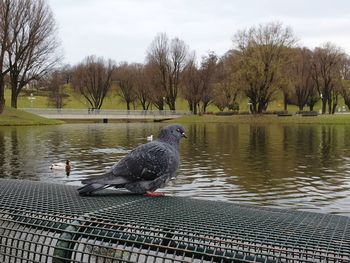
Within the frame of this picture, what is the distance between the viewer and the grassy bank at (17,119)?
194 feet

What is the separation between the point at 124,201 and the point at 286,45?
74.8m

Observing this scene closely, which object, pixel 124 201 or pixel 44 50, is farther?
pixel 44 50

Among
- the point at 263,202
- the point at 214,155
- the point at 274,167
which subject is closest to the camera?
the point at 263,202

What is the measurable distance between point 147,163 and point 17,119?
196 ft

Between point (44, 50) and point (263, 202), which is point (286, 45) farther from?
point (263, 202)

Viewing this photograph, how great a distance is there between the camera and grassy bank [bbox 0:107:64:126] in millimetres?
59213

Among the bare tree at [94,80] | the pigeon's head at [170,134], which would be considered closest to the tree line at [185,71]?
the bare tree at [94,80]

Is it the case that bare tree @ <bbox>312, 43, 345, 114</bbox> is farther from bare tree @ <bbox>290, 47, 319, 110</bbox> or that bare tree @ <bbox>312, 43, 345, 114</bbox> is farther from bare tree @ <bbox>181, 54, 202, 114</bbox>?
bare tree @ <bbox>181, 54, 202, 114</bbox>

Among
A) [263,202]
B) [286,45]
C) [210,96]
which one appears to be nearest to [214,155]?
[263,202]

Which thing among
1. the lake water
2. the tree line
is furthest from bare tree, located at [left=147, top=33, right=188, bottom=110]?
the lake water

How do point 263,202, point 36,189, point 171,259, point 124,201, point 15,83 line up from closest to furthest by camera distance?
point 171,259, point 124,201, point 36,189, point 263,202, point 15,83

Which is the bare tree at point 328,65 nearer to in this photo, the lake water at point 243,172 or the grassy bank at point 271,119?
the grassy bank at point 271,119

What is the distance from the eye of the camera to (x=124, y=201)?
4766 mm

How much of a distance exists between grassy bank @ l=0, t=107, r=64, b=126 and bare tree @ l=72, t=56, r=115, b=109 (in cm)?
4257
